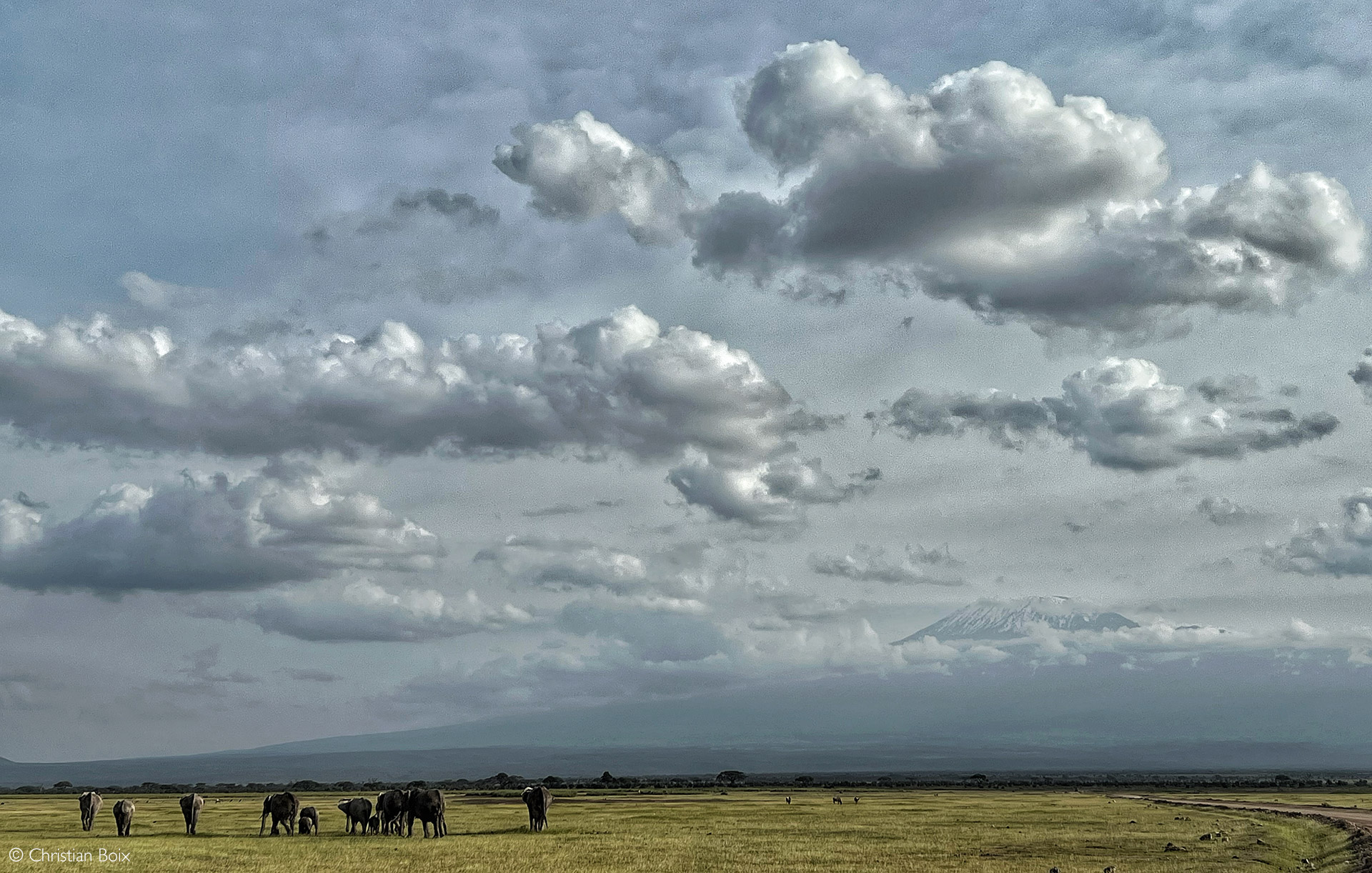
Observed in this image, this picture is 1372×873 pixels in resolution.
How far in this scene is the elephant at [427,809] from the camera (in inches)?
2623

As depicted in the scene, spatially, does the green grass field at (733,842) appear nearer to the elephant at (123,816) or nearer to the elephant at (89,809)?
the elephant at (123,816)

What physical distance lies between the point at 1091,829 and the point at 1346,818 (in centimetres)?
2851

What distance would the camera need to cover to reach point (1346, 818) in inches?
3538

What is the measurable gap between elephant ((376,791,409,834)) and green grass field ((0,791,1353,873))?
91.1 inches

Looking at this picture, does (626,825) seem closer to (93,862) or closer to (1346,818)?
(93,862)

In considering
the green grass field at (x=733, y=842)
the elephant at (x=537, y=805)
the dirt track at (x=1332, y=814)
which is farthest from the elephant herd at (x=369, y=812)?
the dirt track at (x=1332, y=814)

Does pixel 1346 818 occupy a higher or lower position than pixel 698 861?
lower

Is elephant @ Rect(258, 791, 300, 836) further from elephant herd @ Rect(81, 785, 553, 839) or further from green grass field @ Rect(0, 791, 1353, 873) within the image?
green grass field @ Rect(0, 791, 1353, 873)

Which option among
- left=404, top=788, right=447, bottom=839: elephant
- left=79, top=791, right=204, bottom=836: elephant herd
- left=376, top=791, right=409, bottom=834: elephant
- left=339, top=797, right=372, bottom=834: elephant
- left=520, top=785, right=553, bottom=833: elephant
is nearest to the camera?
left=404, top=788, right=447, bottom=839: elephant

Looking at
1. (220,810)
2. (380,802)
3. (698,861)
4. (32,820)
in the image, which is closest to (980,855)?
(698,861)

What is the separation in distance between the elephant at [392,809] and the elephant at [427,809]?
2.14 feet

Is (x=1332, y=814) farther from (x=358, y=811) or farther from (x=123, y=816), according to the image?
(x=123, y=816)

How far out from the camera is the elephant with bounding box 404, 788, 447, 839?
219 feet

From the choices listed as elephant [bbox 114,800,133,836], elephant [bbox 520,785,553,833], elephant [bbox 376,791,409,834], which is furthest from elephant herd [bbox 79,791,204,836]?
elephant [bbox 520,785,553,833]
